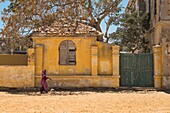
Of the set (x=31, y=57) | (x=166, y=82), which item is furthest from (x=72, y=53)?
(x=166, y=82)

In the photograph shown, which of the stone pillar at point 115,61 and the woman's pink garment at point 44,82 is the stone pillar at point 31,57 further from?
the stone pillar at point 115,61

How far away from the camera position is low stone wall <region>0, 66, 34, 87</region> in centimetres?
1789

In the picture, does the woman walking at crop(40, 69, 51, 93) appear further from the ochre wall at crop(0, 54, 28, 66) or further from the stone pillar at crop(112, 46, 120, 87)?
the stone pillar at crop(112, 46, 120, 87)

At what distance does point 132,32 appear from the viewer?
83.5 ft

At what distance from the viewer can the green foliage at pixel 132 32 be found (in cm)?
2459

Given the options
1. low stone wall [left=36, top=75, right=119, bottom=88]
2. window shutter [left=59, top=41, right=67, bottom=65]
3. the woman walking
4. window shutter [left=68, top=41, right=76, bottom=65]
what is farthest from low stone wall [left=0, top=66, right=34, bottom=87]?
window shutter [left=68, top=41, right=76, bottom=65]

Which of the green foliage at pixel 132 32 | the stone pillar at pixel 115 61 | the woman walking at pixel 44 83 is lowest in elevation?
the woman walking at pixel 44 83

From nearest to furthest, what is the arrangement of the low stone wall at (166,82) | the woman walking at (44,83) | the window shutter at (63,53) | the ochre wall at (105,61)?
1. the woman walking at (44,83)
2. the low stone wall at (166,82)
3. the ochre wall at (105,61)
4. the window shutter at (63,53)

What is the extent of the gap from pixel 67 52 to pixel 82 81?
6.84 feet

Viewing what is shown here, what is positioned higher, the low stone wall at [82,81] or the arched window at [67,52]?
the arched window at [67,52]

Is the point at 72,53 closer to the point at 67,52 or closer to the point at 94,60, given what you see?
the point at 67,52

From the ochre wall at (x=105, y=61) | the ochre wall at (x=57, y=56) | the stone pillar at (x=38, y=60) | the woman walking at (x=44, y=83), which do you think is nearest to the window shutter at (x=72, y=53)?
the ochre wall at (x=57, y=56)

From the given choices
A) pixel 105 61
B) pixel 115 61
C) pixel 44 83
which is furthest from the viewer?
pixel 105 61

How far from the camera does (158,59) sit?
1789 centimetres
